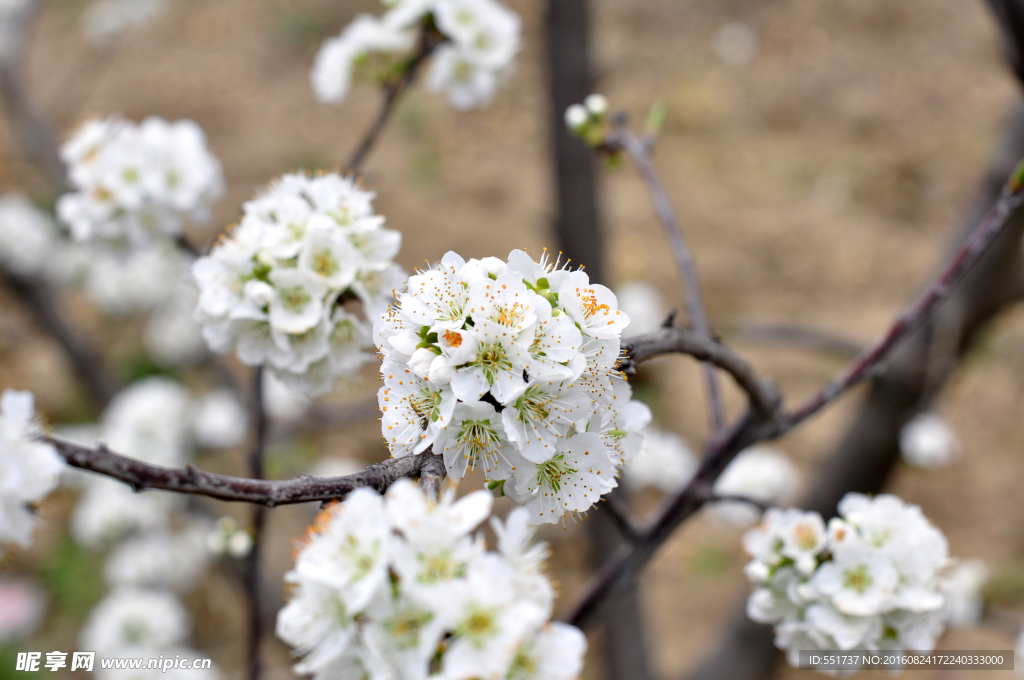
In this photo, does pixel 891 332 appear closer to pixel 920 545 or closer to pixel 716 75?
pixel 920 545

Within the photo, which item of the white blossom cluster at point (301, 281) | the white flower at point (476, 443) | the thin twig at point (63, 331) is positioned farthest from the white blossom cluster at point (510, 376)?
the thin twig at point (63, 331)

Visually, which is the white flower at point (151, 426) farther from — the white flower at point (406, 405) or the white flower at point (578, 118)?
the white flower at point (406, 405)

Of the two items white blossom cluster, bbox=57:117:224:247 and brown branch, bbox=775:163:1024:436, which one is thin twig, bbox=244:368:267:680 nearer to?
white blossom cluster, bbox=57:117:224:247

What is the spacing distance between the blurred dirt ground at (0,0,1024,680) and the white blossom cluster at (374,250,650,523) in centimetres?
334

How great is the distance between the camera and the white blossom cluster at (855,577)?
1142mm

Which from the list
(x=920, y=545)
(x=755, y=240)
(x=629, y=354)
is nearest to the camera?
(x=629, y=354)

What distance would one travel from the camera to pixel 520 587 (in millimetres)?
733

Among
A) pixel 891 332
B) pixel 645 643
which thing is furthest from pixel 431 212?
pixel 891 332

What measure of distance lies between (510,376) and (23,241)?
3.92 m

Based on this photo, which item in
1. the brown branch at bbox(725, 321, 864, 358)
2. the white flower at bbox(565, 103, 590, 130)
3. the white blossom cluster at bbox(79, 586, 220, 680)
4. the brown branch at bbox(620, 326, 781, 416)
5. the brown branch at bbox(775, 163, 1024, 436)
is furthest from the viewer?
the white blossom cluster at bbox(79, 586, 220, 680)

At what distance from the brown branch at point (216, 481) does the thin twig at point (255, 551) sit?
76cm

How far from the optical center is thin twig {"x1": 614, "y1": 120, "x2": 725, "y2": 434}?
148 cm

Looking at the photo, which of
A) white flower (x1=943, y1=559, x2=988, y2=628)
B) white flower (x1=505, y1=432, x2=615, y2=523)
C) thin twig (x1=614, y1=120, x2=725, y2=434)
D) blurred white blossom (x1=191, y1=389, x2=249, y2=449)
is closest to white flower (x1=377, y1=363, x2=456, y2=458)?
white flower (x1=505, y1=432, x2=615, y2=523)

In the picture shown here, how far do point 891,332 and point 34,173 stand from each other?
8.06m
